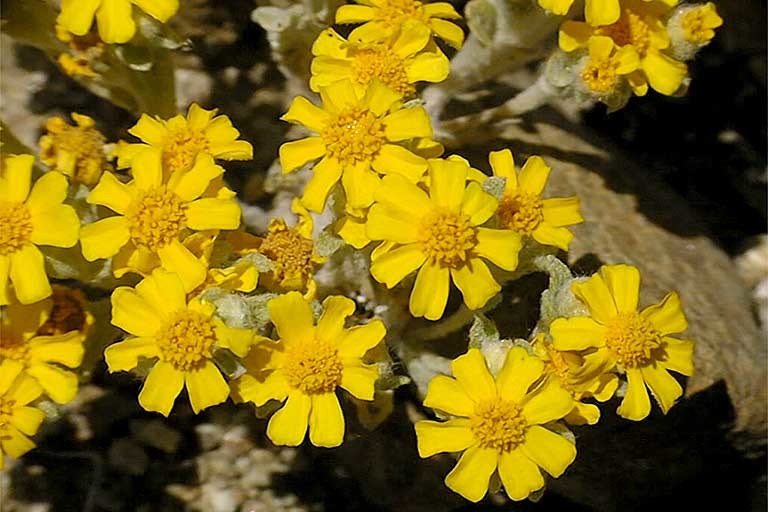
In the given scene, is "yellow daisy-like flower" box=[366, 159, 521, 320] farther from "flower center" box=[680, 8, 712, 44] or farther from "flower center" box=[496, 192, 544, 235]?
"flower center" box=[680, 8, 712, 44]

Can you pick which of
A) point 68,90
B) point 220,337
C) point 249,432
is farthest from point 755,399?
point 68,90

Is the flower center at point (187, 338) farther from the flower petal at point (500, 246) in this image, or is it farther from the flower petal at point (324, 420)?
the flower petal at point (500, 246)

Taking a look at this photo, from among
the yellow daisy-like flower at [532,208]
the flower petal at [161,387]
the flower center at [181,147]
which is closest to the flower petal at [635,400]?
the yellow daisy-like flower at [532,208]

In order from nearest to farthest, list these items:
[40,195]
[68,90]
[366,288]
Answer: [40,195] < [366,288] < [68,90]

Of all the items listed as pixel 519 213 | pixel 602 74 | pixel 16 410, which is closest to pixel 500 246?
pixel 519 213

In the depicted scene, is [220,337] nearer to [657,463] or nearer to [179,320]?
[179,320]

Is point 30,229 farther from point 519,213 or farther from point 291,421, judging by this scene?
point 519,213
